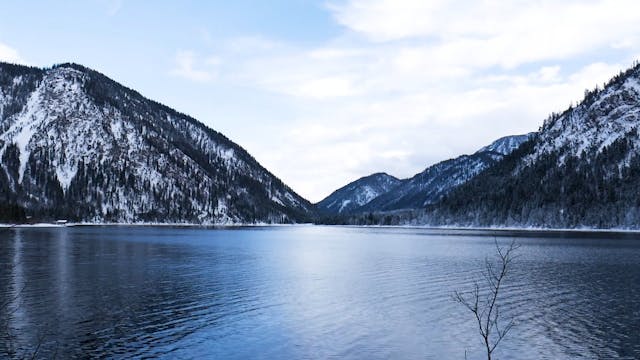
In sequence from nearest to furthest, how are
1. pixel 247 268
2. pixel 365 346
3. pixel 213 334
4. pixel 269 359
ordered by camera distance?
pixel 269 359 < pixel 365 346 < pixel 213 334 < pixel 247 268

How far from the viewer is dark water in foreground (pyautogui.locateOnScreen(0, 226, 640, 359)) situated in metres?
30.6

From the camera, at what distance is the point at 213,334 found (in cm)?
3372

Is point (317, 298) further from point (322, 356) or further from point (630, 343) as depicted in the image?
point (630, 343)

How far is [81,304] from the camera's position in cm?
4231

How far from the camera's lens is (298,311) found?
42.2m

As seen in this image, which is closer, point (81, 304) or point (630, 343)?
point (630, 343)

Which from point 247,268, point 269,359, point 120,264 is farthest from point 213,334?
point 120,264

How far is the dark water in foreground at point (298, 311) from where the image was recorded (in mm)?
30625

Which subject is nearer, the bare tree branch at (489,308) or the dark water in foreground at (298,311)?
the bare tree branch at (489,308)

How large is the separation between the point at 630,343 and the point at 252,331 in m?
23.7

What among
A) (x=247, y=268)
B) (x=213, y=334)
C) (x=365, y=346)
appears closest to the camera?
(x=365, y=346)

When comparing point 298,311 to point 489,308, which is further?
point 489,308

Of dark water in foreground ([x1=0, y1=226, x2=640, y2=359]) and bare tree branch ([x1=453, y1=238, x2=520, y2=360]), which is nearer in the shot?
bare tree branch ([x1=453, y1=238, x2=520, y2=360])

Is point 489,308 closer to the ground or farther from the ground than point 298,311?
closer to the ground
